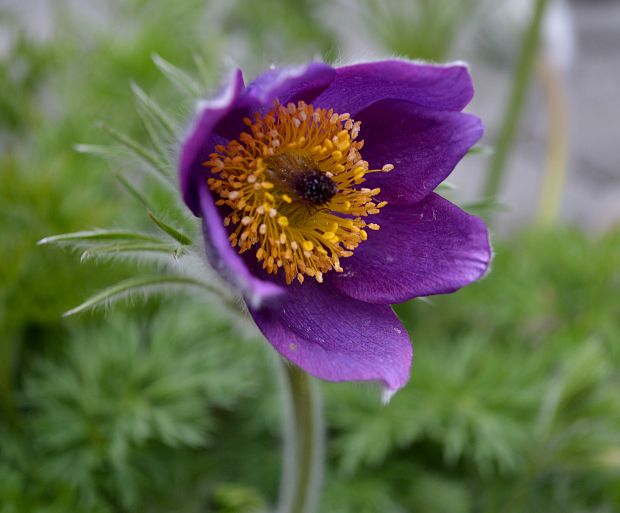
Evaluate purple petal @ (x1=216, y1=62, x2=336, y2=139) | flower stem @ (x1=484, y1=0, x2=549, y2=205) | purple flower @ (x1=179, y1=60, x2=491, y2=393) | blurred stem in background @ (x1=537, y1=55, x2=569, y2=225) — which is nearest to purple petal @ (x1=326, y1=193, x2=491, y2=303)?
purple flower @ (x1=179, y1=60, x2=491, y2=393)

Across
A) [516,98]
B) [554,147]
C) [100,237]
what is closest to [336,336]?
[100,237]

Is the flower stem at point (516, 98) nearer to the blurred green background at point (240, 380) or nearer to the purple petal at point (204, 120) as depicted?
the blurred green background at point (240, 380)

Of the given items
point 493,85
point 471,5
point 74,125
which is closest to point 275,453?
point 74,125

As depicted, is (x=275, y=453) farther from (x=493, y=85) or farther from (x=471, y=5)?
(x=493, y=85)

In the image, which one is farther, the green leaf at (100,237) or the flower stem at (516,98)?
the flower stem at (516,98)

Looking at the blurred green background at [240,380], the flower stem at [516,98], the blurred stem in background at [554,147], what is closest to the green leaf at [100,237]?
the blurred green background at [240,380]

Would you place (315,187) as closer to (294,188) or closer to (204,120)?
(294,188)
